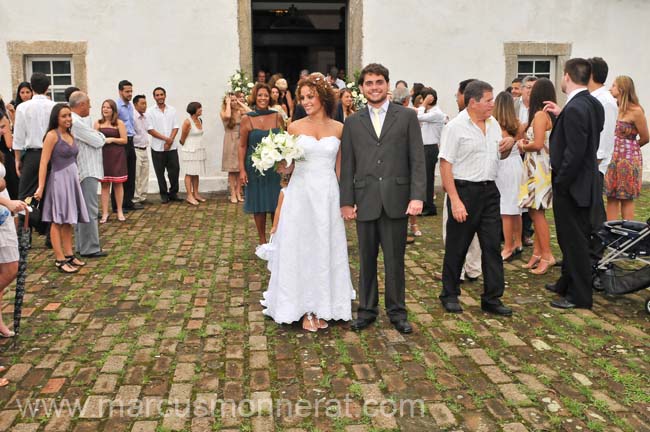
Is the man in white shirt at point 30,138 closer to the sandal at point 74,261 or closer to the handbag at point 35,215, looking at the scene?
the handbag at point 35,215

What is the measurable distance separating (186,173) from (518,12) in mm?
7854

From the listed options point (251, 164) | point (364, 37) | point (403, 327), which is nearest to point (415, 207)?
point (403, 327)

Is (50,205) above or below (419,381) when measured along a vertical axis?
above

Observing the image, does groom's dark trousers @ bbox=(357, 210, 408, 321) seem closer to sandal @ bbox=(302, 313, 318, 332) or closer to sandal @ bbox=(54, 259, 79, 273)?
sandal @ bbox=(302, 313, 318, 332)

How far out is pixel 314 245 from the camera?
5379 millimetres

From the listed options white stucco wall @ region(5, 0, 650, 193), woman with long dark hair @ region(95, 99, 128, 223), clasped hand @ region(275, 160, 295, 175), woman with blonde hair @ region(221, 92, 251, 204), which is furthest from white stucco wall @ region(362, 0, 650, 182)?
clasped hand @ region(275, 160, 295, 175)

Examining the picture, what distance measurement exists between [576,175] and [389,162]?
190 cm

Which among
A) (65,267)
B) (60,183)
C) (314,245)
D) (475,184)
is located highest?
(475,184)

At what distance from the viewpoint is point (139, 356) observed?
486 cm

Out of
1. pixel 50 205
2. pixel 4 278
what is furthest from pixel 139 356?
pixel 50 205

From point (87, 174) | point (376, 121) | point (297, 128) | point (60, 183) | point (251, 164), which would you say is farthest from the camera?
point (87, 174)

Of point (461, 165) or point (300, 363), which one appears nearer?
point (300, 363)

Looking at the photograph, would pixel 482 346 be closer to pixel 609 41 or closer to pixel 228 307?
pixel 228 307

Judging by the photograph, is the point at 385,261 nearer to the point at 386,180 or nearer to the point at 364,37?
the point at 386,180
